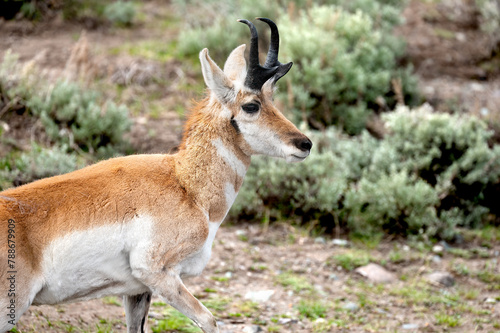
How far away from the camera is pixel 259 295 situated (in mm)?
5992

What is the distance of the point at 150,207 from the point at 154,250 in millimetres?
291

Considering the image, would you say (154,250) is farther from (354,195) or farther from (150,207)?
(354,195)


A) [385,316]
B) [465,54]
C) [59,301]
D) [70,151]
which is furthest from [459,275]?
[465,54]

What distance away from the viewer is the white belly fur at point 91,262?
3.70m

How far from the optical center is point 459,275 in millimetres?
6691

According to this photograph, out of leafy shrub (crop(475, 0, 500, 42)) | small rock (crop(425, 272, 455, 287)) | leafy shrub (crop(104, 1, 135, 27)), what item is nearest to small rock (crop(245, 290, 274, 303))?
small rock (crop(425, 272, 455, 287))

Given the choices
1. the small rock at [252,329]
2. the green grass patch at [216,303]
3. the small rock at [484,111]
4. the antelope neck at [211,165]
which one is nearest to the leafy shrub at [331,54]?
the small rock at [484,111]

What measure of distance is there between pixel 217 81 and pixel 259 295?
103 inches

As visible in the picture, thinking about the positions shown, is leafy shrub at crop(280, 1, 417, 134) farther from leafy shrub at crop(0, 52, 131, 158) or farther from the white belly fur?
the white belly fur

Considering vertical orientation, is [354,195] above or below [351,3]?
below

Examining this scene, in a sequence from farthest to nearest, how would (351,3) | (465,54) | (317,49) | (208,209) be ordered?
(465,54), (351,3), (317,49), (208,209)

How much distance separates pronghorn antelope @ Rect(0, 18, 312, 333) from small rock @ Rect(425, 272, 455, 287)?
119 inches

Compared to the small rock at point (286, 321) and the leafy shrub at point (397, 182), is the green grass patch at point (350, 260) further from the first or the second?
the small rock at point (286, 321)

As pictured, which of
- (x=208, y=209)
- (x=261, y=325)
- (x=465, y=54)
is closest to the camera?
(x=208, y=209)
